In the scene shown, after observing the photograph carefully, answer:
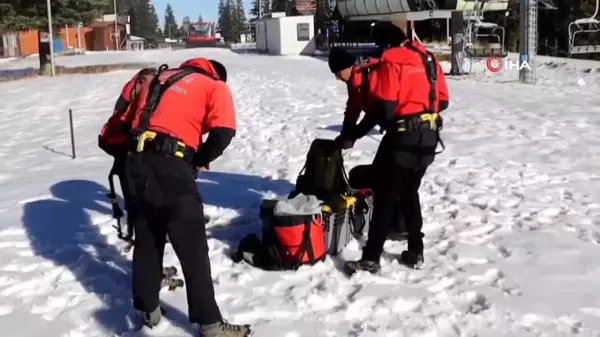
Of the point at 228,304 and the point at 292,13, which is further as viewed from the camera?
the point at 292,13

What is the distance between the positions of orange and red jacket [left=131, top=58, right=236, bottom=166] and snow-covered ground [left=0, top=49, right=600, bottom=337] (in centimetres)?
126

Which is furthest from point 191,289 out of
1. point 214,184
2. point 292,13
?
point 292,13

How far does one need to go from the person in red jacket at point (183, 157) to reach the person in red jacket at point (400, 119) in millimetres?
1276

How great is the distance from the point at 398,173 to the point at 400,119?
390 mm

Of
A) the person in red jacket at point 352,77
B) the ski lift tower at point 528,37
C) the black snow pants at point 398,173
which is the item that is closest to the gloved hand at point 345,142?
the person in red jacket at point 352,77

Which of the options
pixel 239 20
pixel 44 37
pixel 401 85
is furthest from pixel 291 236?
pixel 239 20

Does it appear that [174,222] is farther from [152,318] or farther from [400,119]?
[400,119]

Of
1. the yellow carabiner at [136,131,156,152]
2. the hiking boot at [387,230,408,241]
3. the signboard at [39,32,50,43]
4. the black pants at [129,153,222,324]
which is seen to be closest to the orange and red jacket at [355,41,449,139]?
the hiking boot at [387,230,408,241]

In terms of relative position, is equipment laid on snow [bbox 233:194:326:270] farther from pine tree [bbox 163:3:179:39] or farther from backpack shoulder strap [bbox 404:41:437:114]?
pine tree [bbox 163:3:179:39]

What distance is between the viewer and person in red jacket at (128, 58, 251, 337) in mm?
4273

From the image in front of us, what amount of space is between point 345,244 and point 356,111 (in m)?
1.17

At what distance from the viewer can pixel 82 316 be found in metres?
5.02

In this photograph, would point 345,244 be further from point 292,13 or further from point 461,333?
point 292,13

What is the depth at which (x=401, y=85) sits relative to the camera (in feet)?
16.8
